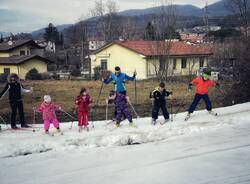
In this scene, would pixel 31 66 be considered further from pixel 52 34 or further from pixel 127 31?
pixel 52 34

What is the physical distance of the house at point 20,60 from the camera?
1773 inches

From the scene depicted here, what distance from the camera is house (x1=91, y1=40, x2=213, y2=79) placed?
37.9 metres

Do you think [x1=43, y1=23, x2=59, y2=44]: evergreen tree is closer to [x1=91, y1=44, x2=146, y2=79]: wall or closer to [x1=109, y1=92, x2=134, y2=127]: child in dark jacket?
[x1=91, y1=44, x2=146, y2=79]: wall

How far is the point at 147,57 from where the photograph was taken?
37438 millimetres

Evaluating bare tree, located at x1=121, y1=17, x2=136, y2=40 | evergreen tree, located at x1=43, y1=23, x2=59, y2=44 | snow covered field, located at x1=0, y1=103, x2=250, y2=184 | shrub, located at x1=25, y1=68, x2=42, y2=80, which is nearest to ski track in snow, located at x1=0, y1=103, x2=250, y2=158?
snow covered field, located at x1=0, y1=103, x2=250, y2=184

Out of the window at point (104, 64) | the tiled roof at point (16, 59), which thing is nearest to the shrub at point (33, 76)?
the tiled roof at point (16, 59)

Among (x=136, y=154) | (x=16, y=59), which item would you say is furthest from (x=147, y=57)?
(x=136, y=154)

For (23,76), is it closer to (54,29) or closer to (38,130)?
(38,130)

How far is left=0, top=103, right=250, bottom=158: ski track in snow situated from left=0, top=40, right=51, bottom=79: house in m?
34.6

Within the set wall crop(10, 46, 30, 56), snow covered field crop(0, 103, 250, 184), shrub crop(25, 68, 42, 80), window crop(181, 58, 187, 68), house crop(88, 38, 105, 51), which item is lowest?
snow covered field crop(0, 103, 250, 184)

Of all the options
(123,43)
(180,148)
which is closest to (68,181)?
(180,148)

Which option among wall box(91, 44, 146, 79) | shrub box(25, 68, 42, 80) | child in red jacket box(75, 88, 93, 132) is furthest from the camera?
shrub box(25, 68, 42, 80)

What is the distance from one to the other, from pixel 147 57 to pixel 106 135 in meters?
27.6

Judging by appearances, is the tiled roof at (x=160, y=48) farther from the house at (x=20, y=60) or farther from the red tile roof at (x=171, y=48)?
the house at (x=20, y=60)
